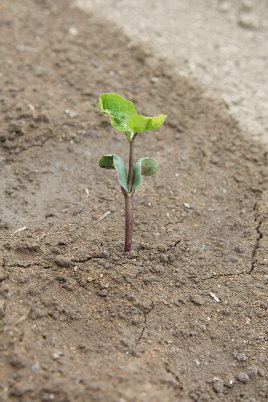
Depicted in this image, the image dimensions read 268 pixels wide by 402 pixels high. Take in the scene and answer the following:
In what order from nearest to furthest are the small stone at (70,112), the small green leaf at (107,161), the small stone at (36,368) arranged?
the small stone at (36,368) → the small green leaf at (107,161) → the small stone at (70,112)

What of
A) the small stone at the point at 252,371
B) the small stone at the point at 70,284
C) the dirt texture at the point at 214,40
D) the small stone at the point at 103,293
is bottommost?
the small stone at the point at 252,371

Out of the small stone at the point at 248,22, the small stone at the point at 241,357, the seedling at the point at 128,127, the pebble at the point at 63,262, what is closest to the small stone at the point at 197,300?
the small stone at the point at 241,357

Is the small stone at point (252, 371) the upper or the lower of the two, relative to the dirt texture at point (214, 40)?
lower

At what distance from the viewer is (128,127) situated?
194 cm

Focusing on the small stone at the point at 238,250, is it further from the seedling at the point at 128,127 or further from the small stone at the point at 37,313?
the small stone at the point at 37,313

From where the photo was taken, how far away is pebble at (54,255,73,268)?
2150 mm

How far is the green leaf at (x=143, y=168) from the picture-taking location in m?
2.05

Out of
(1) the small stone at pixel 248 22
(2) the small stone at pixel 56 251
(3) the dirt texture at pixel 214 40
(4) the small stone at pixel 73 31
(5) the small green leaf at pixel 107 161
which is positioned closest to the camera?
(5) the small green leaf at pixel 107 161

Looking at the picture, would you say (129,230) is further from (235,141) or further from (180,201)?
(235,141)

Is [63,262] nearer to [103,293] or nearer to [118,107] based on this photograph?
[103,293]

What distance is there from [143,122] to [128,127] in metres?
0.07

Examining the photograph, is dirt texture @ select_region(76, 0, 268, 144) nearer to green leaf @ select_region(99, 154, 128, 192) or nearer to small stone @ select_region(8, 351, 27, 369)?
green leaf @ select_region(99, 154, 128, 192)

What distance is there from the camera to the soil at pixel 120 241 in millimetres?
1848

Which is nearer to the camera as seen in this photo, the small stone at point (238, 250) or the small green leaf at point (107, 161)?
the small green leaf at point (107, 161)
